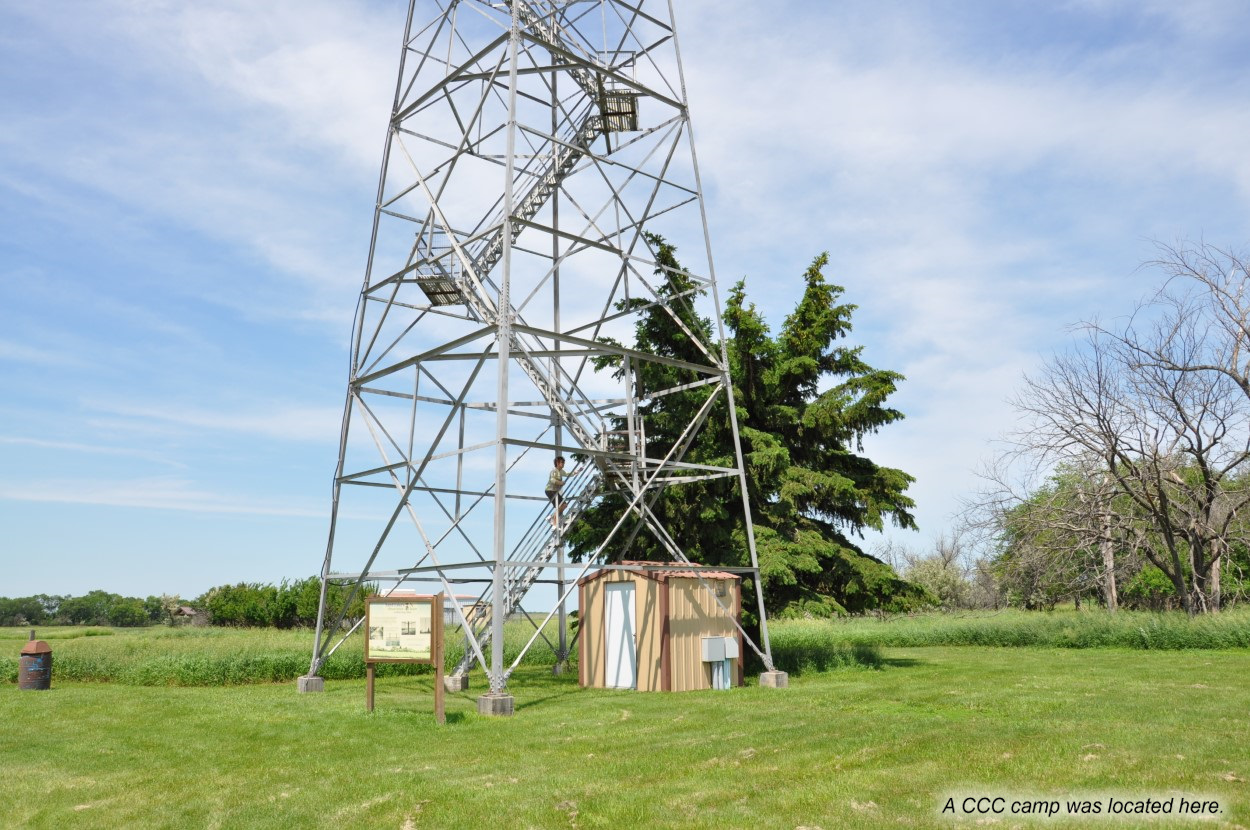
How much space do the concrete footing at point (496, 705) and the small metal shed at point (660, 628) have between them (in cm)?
370

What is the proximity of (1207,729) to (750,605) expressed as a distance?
11.8 metres

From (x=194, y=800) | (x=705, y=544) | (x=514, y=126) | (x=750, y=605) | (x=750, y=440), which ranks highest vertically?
(x=514, y=126)

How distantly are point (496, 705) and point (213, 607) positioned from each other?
153ft

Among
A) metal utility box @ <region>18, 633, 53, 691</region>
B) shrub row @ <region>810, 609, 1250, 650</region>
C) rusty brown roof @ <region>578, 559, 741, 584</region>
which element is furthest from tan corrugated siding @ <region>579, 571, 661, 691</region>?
metal utility box @ <region>18, 633, 53, 691</region>

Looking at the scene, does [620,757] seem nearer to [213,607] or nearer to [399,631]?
[399,631]

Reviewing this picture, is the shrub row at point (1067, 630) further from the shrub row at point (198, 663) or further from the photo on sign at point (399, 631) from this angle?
the photo on sign at point (399, 631)

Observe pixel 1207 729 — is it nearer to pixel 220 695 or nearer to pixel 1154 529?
pixel 220 695

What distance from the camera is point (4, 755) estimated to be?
469 inches

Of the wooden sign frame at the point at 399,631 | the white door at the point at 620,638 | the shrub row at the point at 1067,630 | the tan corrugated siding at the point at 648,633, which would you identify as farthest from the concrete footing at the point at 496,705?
the shrub row at the point at 1067,630

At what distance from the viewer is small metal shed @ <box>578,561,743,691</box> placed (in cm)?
1789

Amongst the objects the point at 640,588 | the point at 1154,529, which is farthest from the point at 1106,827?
the point at 1154,529

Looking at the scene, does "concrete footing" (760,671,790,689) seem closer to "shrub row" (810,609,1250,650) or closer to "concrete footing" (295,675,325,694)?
"shrub row" (810,609,1250,650)

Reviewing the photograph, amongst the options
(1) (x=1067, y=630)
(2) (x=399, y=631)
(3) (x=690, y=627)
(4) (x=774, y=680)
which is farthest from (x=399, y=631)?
(1) (x=1067, y=630)

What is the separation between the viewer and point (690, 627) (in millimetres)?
18234
